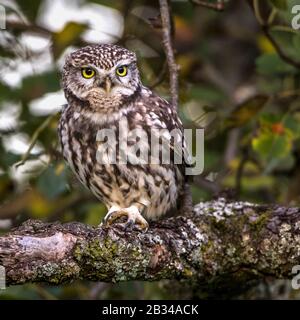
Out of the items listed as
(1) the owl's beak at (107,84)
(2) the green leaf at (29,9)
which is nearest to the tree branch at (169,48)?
(1) the owl's beak at (107,84)

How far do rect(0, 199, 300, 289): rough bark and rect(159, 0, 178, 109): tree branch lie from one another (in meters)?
0.61

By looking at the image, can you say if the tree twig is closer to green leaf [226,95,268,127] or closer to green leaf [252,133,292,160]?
green leaf [226,95,268,127]

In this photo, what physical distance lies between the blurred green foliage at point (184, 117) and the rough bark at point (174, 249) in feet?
1.73

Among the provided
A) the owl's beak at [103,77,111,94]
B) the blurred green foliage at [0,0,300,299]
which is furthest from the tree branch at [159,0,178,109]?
the owl's beak at [103,77,111,94]

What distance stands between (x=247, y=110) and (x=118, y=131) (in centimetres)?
87

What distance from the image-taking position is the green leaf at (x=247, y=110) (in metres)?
4.62

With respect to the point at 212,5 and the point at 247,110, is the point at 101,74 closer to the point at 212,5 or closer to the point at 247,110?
the point at 212,5

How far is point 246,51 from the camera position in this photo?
21.2 ft

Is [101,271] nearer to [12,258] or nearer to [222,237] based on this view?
[12,258]

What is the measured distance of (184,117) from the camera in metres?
4.41

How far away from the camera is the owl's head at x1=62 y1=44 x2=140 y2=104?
411 cm

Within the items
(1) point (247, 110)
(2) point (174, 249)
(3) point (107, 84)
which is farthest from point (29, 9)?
(2) point (174, 249)

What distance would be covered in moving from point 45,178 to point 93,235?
1048mm
